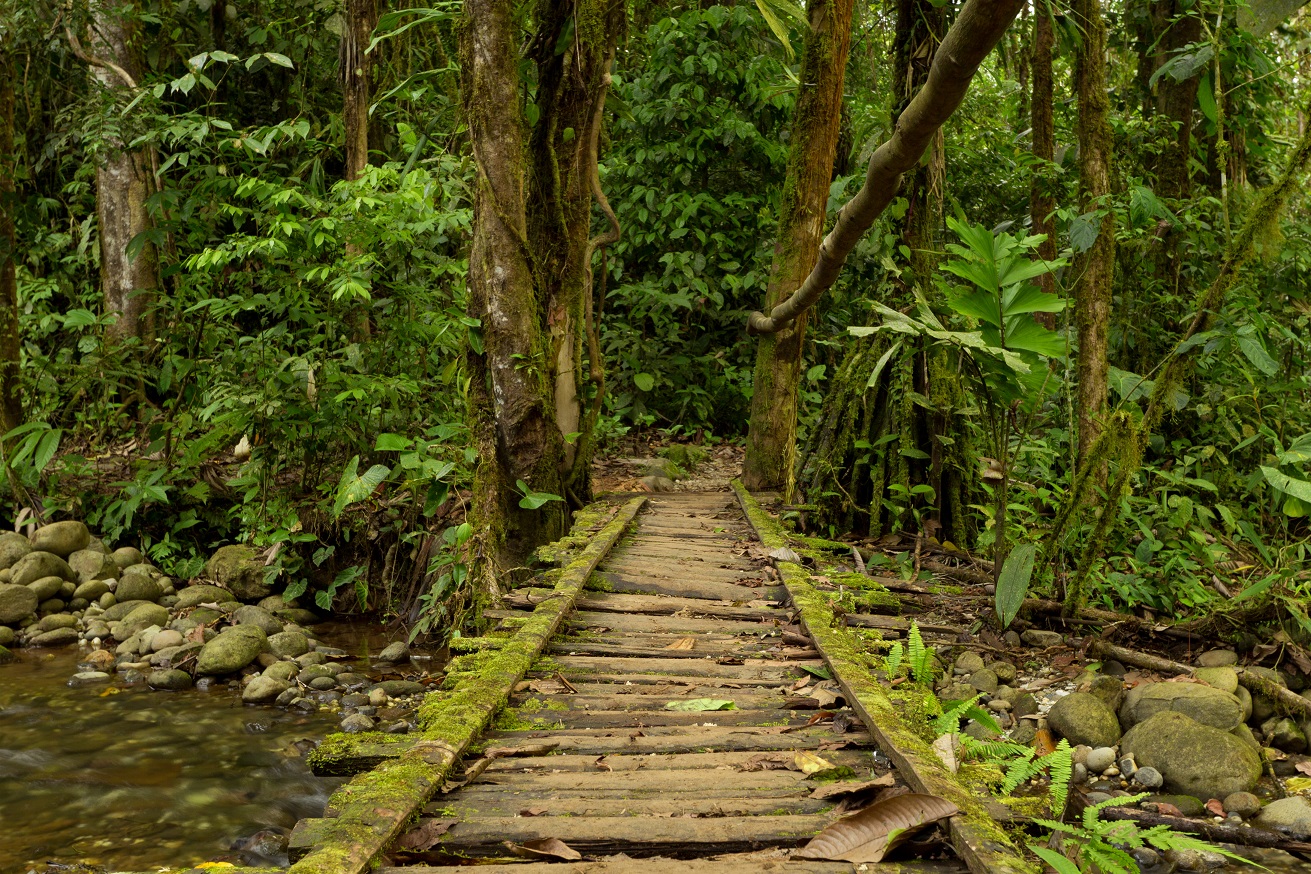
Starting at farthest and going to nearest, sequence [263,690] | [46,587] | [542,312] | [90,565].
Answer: [90,565] → [46,587] → [542,312] → [263,690]

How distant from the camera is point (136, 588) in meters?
7.65

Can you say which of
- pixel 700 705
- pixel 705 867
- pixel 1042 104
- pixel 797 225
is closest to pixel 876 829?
pixel 705 867

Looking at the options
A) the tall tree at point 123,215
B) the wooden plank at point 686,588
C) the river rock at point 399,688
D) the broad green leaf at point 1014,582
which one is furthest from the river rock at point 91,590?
the broad green leaf at point 1014,582

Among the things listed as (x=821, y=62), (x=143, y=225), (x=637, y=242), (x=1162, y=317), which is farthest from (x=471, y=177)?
(x=1162, y=317)

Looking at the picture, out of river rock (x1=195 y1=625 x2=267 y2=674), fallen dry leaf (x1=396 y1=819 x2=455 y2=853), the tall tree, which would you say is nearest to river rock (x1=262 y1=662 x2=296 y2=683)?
river rock (x1=195 y1=625 x2=267 y2=674)

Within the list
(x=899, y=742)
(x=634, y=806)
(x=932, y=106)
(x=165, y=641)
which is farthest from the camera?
(x=165, y=641)

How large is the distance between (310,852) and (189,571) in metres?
6.76

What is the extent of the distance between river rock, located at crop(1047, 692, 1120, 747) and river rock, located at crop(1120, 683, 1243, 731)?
11 cm

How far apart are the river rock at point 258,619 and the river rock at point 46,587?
1.40 m

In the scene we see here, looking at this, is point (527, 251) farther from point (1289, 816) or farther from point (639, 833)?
point (1289, 816)

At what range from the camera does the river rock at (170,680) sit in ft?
20.9

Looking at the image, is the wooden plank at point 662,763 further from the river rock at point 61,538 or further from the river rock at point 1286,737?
the river rock at point 61,538

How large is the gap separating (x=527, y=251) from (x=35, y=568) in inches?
183

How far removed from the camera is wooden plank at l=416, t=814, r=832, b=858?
220 cm
